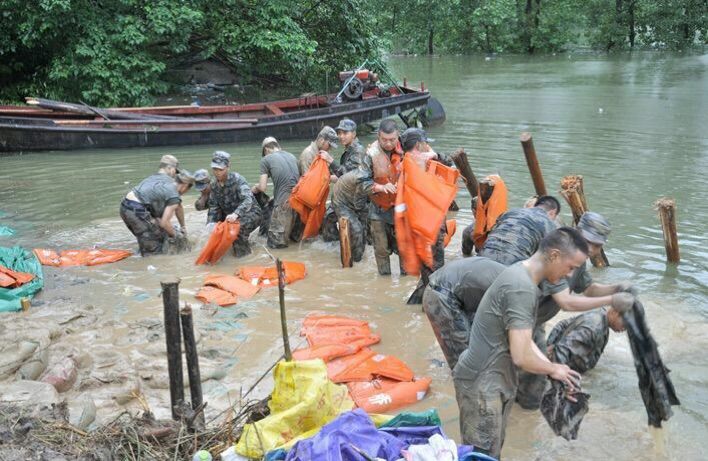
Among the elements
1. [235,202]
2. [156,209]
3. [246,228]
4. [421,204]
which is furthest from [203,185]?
[421,204]

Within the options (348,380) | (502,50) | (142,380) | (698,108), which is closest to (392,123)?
(348,380)

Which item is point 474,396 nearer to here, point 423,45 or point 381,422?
point 381,422

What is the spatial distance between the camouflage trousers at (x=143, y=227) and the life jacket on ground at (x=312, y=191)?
5.71 ft

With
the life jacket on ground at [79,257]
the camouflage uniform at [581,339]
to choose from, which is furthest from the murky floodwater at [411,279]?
the camouflage uniform at [581,339]

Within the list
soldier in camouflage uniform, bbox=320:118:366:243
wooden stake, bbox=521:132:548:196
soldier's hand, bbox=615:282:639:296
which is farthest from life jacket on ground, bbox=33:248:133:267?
soldier's hand, bbox=615:282:639:296

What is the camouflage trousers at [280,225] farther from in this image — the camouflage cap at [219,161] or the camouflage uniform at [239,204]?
the camouflage cap at [219,161]

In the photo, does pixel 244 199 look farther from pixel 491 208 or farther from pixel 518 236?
pixel 518 236

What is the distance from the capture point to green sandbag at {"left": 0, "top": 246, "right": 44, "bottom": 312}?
7199mm

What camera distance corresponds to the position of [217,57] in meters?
22.3

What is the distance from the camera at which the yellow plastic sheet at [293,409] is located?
3891 mm

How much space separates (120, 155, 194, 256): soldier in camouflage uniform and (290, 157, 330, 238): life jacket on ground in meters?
1.39

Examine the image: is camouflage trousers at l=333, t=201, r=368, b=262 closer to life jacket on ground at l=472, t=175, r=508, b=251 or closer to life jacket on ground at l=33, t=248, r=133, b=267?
life jacket on ground at l=472, t=175, r=508, b=251

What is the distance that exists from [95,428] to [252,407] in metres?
0.95

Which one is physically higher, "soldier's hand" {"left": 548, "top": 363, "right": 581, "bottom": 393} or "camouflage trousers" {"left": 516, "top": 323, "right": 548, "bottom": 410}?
"soldier's hand" {"left": 548, "top": 363, "right": 581, "bottom": 393}
